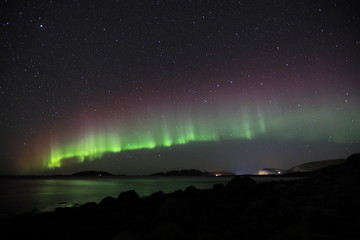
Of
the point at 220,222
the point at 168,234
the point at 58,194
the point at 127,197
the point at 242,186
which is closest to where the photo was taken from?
the point at 168,234

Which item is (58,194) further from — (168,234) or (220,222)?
(168,234)

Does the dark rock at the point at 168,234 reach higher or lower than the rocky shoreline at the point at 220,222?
higher

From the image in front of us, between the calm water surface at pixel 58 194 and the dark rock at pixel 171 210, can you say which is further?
the calm water surface at pixel 58 194

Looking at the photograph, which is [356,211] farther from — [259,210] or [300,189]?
[300,189]

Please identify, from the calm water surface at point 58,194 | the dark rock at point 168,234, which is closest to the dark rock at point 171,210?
the dark rock at point 168,234

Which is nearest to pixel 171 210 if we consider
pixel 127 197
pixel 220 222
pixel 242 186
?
pixel 220 222

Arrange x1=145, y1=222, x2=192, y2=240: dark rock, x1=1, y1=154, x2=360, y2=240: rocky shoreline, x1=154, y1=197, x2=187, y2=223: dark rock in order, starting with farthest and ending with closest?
1. x1=154, y1=197, x2=187, y2=223: dark rock
2. x1=1, y1=154, x2=360, y2=240: rocky shoreline
3. x1=145, y1=222, x2=192, y2=240: dark rock

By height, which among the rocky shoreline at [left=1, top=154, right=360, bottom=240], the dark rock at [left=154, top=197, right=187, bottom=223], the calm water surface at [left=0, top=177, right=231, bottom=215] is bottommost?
the calm water surface at [left=0, top=177, right=231, bottom=215]

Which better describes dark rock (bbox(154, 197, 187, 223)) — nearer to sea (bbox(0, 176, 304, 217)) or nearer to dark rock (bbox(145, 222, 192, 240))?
dark rock (bbox(145, 222, 192, 240))

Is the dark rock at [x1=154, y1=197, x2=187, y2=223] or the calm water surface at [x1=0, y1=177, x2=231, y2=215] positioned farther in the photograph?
the calm water surface at [x1=0, y1=177, x2=231, y2=215]

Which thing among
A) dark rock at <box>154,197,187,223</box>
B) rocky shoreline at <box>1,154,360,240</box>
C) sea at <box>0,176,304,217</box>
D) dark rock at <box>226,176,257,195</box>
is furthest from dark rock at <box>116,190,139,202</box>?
dark rock at <box>154,197,187,223</box>

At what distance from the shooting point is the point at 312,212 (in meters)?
6.08

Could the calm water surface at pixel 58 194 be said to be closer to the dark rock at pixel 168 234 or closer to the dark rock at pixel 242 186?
the dark rock at pixel 242 186

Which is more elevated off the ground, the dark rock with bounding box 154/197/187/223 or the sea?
the dark rock with bounding box 154/197/187/223
